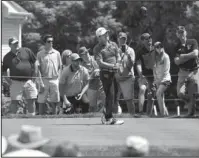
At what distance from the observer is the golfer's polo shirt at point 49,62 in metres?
14.0

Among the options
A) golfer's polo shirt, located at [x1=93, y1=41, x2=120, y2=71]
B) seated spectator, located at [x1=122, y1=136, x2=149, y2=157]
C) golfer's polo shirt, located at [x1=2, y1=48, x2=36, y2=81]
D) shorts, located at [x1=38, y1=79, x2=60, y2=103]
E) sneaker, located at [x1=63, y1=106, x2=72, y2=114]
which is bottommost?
sneaker, located at [x1=63, y1=106, x2=72, y2=114]

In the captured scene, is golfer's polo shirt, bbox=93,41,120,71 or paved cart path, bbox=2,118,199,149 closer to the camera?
paved cart path, bbox=2,118,199,149

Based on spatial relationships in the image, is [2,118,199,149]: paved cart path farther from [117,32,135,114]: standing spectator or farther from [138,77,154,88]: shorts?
[138,77,154,88]: shorts

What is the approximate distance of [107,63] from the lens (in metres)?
12.1

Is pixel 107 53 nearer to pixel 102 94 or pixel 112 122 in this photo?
pixel 112 122

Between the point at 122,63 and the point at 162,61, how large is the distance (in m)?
0.72

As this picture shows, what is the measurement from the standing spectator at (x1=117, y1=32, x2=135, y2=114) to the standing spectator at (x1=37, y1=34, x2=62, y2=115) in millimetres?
1150

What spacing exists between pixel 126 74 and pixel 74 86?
0.99 meters

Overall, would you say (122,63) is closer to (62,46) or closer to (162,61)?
(162,61)

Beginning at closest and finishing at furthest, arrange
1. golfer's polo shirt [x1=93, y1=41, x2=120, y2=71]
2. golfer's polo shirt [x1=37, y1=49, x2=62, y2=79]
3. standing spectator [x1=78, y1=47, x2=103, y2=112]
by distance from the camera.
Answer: golfer's polo shirt [x1=93, y1=41, x2=120, y2=71] < golfer's polo shirt [x1=37, y1=49, x2=62, y2=79] < standing spectator [x1=78, y1=47, x2=103, y2=112]

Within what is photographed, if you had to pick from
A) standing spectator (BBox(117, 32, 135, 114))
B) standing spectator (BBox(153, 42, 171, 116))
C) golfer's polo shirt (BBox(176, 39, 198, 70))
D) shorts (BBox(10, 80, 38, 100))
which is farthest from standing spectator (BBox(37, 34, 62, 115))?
golfer's polo shirt (BBox(176, 39, 198, 70))

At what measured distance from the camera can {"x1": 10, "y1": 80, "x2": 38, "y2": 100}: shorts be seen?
45.5 ft

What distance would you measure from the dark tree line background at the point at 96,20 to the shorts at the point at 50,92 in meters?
11.0

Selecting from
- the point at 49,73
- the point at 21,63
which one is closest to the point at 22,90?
the point at 21,63
